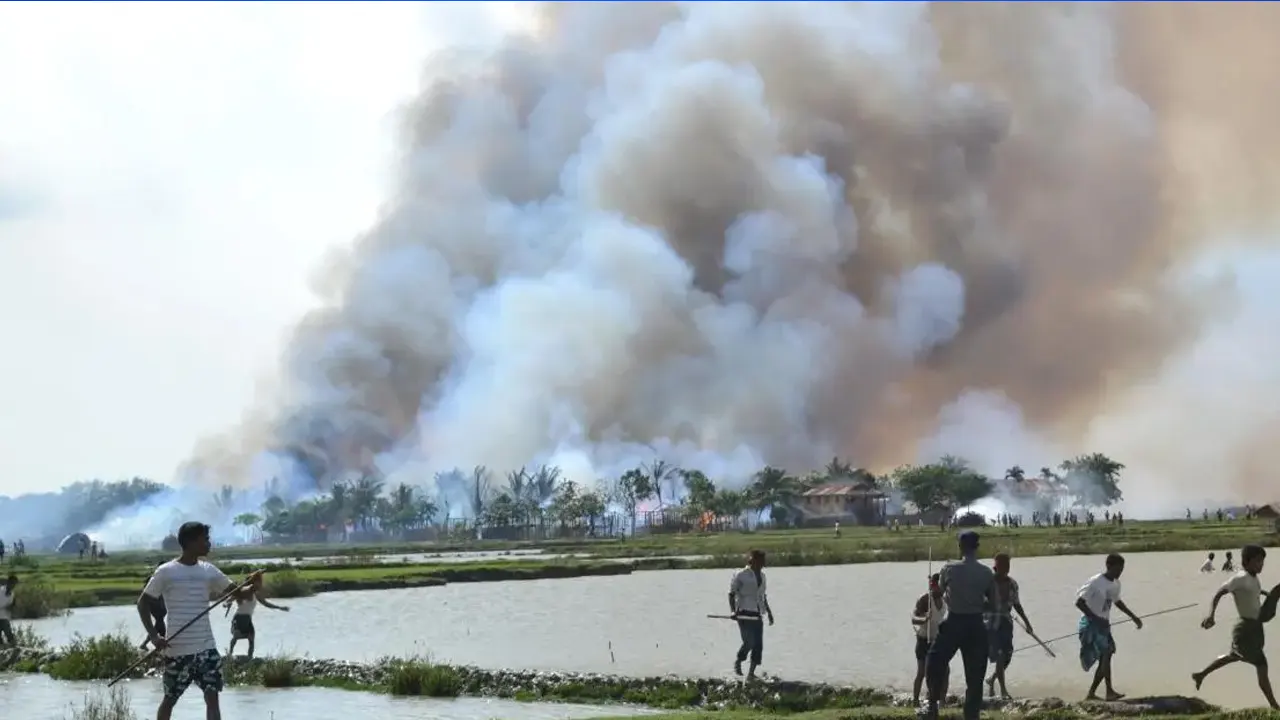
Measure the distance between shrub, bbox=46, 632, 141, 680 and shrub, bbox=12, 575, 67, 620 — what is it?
1771 cm

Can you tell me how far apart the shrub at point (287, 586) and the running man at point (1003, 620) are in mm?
33036

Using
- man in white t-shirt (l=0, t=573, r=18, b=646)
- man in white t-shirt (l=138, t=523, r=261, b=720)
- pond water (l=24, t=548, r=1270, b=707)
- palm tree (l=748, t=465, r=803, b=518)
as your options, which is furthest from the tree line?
man in white t-shirt (l=138, t=523, r=261, b=720)

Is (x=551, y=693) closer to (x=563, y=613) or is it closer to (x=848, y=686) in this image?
(x=848, y=686)

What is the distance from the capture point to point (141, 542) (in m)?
147

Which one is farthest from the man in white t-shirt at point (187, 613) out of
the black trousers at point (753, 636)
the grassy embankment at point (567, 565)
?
the grassy embankment at point (567, 565)

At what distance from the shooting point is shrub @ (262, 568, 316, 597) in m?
46.4

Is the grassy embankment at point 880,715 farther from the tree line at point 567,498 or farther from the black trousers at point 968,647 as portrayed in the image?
the tree line at point 567,498

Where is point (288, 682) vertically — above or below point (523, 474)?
below

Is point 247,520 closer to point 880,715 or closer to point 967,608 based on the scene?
point 880,715

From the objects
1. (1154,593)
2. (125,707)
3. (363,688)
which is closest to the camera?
(125,707)

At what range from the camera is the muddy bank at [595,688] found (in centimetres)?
1509

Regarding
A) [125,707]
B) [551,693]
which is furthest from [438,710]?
[125,707]

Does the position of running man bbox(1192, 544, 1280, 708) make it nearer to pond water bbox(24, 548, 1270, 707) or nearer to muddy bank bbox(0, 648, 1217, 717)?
muddy bank bbox(0, 648, 1217, 717)

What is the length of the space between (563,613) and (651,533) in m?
84.2
